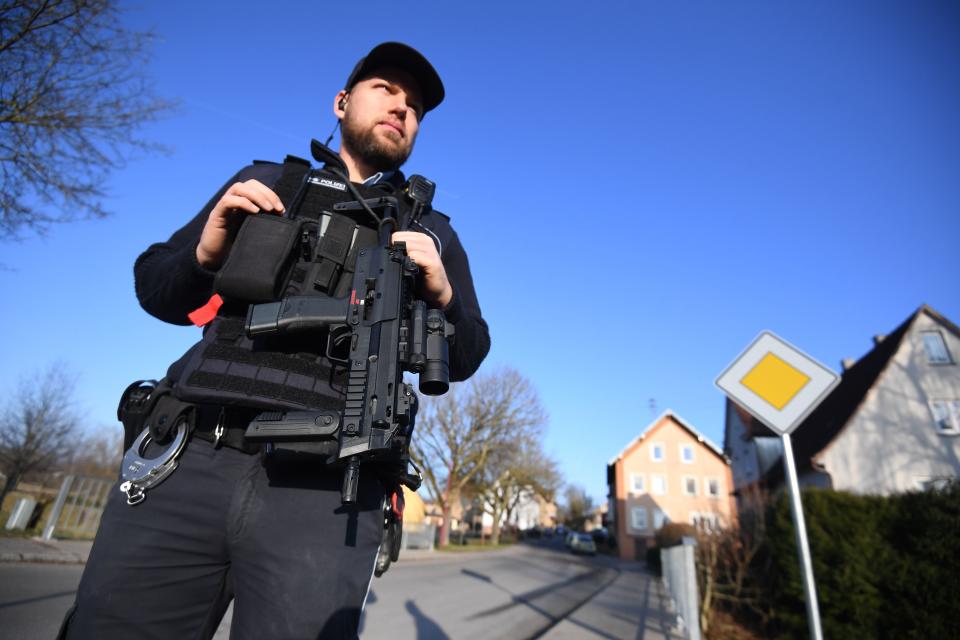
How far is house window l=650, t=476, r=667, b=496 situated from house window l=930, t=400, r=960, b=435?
22.7m

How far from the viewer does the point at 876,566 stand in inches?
260

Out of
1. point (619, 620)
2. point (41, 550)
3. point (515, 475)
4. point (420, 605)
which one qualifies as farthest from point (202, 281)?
point (515, 475)

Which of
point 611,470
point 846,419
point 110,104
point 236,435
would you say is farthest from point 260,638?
point 611,470

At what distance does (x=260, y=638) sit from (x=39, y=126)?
9.67 metres

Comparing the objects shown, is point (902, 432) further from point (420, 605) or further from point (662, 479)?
point (662, 479)

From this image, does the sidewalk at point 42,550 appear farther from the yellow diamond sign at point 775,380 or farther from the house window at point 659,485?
the house window at point 659,485

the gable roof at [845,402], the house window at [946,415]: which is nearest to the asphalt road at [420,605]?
the gable roof at [845,402]

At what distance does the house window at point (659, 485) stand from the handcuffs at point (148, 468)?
4167 cm

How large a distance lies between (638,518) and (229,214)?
41569 mm

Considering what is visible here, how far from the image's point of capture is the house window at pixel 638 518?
1463 inches

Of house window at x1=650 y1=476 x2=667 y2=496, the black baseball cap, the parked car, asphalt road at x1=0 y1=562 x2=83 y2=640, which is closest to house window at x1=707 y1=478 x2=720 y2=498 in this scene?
house window at x1=650 y1=476 x2=667 y2=496

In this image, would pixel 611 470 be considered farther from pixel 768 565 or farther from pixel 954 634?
pixel 954 634

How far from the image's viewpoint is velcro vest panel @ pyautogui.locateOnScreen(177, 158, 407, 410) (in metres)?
1.42

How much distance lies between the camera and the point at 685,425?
126 ft
